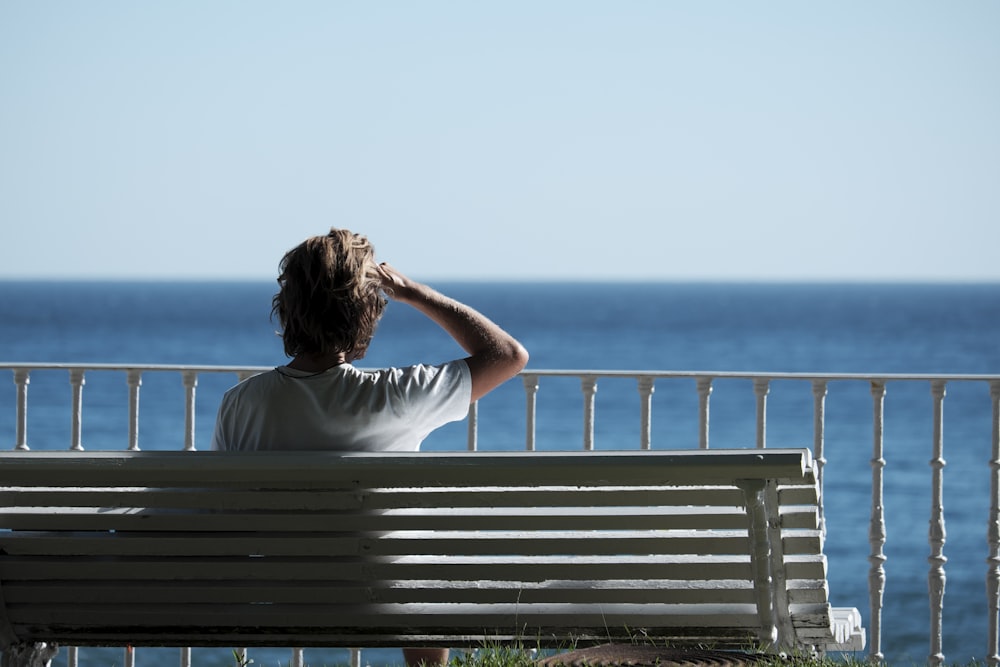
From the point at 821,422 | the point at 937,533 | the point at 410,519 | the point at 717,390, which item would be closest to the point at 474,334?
the point at 410,519

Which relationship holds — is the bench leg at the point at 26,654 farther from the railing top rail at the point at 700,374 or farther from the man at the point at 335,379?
the railing top rail at the point at 700,374

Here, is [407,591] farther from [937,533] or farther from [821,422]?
[937,533]

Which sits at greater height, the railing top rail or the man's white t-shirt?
the railing top rail

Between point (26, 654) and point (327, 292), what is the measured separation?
3.14 ft

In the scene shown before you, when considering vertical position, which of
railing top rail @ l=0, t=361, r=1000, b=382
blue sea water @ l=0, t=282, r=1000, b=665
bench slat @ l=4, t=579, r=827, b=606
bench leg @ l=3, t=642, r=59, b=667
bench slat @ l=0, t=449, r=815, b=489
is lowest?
bench leg @ l=3, t=642, r=59, b=667

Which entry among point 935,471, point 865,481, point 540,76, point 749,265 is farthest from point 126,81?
point 935,471

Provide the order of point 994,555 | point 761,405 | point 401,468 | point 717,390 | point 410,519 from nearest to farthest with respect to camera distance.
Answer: point 401,468
point 410,519
point 761,405
point 994,555
point 717,390

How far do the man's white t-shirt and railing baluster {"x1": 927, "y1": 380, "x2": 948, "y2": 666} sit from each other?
5.98 ft

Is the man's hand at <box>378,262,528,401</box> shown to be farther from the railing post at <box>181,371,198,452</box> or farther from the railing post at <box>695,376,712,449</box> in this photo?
the railing post at <box>181,371,198,452</box>

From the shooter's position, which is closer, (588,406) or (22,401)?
(588,406)

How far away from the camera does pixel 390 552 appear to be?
255cm

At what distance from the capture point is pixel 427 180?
64562 millimetres

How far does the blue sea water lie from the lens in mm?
17203

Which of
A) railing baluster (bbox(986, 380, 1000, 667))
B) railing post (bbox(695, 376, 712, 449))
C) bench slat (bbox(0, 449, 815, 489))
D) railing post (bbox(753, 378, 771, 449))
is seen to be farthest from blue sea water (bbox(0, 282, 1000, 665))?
railing baluster (bbox(986, 380, 1000, 667))
